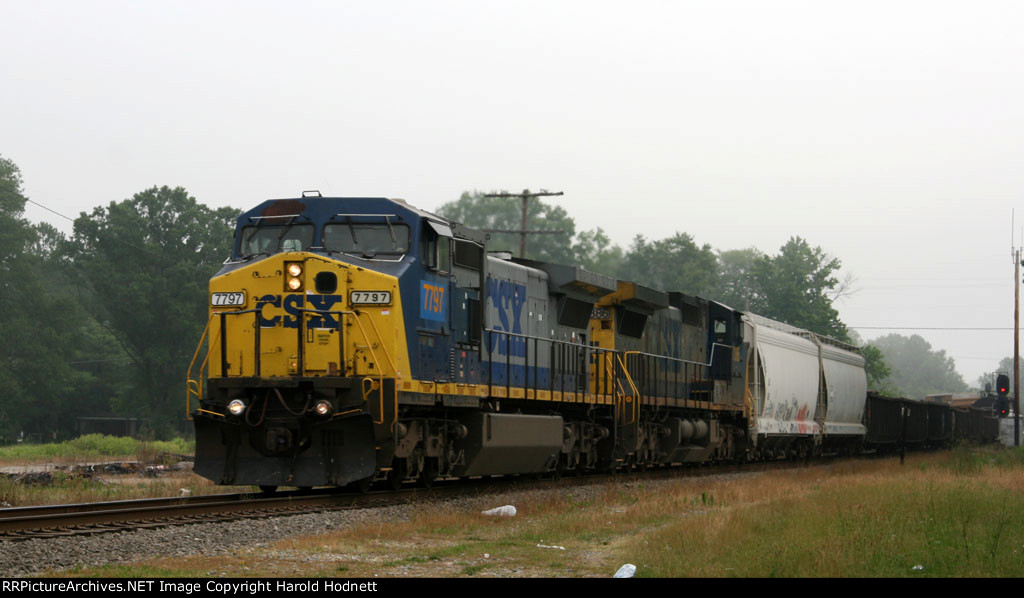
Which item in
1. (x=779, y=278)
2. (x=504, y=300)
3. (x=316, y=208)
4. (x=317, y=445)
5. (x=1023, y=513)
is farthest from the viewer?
(x=779, y=278)

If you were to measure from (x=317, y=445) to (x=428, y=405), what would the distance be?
1.80m

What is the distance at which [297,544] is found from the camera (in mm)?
10531

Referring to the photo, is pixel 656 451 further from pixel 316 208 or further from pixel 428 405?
pixel 316 208

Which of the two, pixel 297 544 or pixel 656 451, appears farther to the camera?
pixel 656 451

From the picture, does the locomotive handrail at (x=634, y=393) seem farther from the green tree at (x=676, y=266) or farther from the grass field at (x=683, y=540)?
the green tree at (x=676, y=266)

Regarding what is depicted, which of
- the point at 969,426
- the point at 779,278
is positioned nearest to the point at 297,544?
the point at 969,426

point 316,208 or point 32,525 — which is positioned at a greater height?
point 316,208

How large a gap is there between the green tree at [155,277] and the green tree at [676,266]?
41.6m

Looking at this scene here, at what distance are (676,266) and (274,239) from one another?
269 feet

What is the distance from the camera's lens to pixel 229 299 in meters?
14.9

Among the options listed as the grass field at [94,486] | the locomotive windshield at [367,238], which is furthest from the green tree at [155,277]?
the locomotive windshield at [367,238]

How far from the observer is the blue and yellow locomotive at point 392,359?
14281mm

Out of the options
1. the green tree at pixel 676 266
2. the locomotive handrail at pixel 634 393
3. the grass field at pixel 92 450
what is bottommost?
the grass field at pixel 92 450
